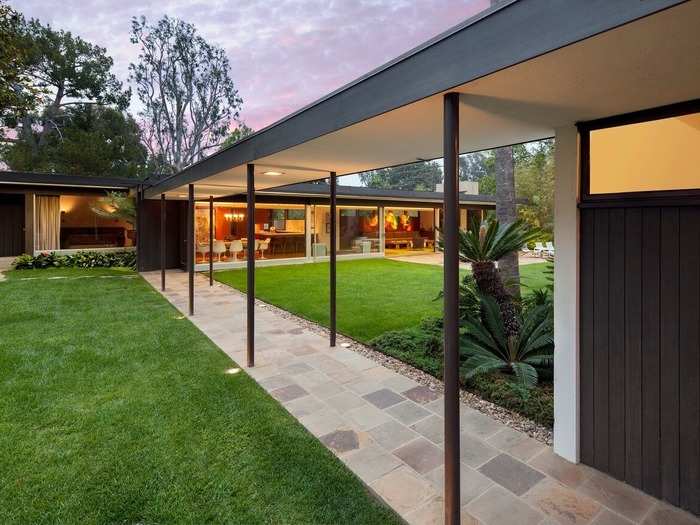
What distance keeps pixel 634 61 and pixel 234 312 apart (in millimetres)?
6576

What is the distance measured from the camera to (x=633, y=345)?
2385mm

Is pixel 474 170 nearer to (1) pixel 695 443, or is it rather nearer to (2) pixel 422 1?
(2) pixel 422 1

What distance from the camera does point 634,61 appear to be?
1.57m

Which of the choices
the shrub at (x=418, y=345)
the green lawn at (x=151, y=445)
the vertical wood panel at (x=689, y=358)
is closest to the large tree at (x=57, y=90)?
the green lawn at (x=151, y=445)

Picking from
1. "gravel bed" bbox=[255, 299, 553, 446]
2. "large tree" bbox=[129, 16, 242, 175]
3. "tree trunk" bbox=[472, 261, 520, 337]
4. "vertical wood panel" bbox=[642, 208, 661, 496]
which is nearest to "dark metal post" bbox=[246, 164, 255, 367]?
"gravel bed" bbox=[255, 299, 553, 446]

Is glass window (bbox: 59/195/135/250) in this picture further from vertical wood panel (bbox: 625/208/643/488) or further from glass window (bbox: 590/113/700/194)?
vertical wood panel (bbox: 625/208/643/488)

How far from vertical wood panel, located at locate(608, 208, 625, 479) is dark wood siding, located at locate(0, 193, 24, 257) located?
17.0m

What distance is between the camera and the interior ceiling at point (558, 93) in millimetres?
1376

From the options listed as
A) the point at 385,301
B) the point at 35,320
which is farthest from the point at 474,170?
the point at 35,320

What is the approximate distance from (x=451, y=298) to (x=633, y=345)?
1223 millimetres

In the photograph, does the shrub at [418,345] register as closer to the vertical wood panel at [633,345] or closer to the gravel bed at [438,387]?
the gravel bed at [438,387]

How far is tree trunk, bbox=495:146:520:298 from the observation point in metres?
6.15

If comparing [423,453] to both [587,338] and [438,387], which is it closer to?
[438,387]

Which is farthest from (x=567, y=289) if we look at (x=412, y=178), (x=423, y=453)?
(x=412, y=178)
